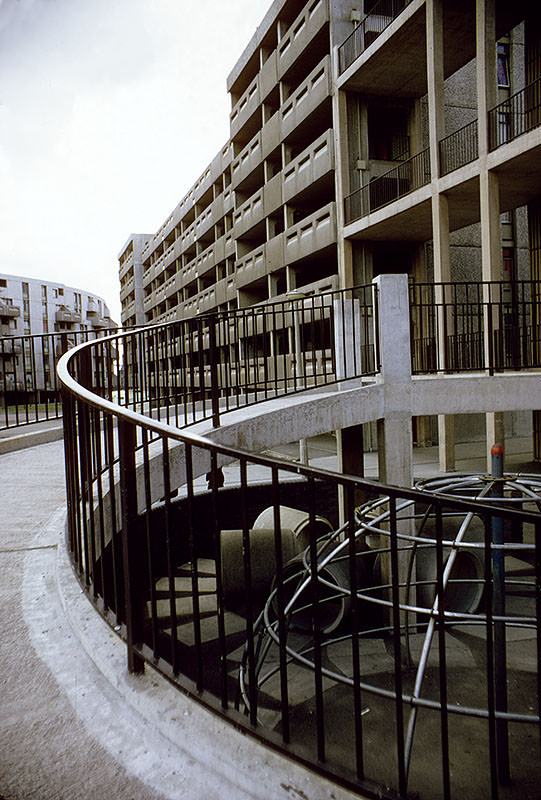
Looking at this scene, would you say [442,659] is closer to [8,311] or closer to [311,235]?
[311,235]

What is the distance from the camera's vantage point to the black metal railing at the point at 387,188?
56.7 ft

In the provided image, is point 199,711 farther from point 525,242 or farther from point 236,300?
point 236,300

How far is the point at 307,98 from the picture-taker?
1880 cm

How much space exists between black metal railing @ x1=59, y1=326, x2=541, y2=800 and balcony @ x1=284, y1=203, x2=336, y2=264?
8997 mm

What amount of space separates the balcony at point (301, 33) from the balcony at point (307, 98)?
1119 mm

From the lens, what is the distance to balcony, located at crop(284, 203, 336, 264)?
1783cm

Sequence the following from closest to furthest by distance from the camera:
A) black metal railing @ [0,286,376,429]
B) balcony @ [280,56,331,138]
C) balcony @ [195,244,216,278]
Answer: black metal railing @ [0,286,376,429] → balcony @ [280,56,331,138] → balcony @ [195,244,216,278]

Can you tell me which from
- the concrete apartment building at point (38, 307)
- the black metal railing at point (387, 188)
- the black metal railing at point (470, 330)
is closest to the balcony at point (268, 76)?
the black metal railing at point (387, 188)

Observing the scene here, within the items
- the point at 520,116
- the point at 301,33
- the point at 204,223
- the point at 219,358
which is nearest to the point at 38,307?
the point at 204,223

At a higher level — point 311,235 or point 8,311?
point 8,311

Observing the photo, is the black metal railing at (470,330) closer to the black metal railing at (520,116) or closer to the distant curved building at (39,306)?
the black metal railing at (520,116)

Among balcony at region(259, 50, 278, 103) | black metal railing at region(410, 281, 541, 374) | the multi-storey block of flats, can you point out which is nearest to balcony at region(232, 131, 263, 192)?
the multi-storey block of flats

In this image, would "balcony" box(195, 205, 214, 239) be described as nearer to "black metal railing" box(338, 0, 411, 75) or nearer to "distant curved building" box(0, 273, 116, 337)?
"black metal railing" box(338, 0, 411, 75)

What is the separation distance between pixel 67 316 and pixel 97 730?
8380 centimetres
